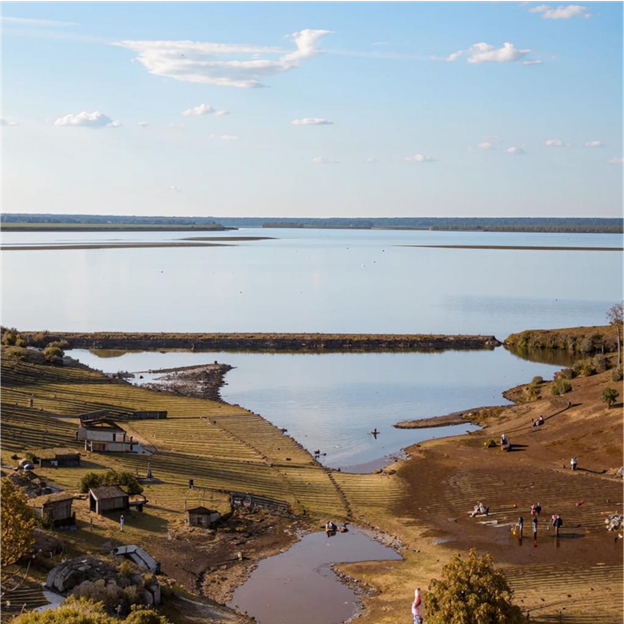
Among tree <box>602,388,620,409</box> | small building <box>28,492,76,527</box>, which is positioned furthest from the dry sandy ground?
small building <box>28,492,76,527</box>

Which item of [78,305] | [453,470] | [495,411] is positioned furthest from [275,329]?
[453,470]

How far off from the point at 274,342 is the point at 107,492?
68113 mm

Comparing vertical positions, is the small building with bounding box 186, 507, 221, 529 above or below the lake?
below

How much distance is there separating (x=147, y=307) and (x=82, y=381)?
72.8 m

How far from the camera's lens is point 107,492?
126 feet

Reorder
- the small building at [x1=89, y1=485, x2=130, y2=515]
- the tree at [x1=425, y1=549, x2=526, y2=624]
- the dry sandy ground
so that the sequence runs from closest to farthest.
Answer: the tree at [x1=425, y1=549, x2=526, y2=624], the dry sandy ground, the small building at [x1=89, y1=485, x2=130, y2=515]

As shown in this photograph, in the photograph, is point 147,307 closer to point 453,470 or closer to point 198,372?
point 198,372

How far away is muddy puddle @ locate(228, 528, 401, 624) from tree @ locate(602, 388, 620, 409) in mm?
22552

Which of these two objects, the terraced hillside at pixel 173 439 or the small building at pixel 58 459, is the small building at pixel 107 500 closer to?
the terraced hillside at pixel 173 439

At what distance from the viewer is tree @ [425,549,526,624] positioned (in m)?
24.6

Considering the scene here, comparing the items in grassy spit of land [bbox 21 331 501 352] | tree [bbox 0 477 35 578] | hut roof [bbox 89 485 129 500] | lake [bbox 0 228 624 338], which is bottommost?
hut roof [bbox 89 485 129 500]

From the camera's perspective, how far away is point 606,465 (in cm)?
4616

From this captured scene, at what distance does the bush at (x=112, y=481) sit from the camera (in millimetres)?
40219

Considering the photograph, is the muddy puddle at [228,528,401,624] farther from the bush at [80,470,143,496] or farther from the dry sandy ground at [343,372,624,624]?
the bush at [80,470,143,496]
